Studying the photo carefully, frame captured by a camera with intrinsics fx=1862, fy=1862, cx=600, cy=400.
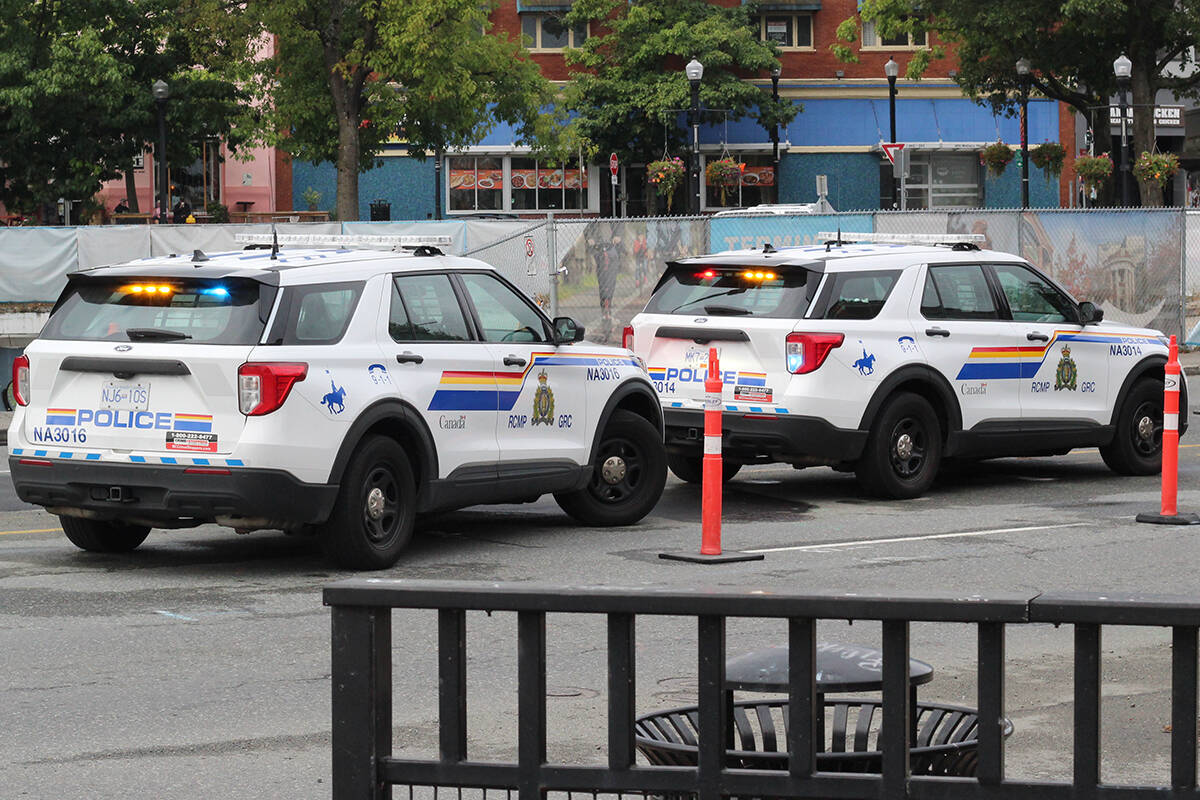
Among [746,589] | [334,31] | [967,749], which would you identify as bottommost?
[967,749]

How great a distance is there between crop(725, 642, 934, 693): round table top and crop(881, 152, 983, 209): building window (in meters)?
56.4

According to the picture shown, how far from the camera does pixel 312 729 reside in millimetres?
6840

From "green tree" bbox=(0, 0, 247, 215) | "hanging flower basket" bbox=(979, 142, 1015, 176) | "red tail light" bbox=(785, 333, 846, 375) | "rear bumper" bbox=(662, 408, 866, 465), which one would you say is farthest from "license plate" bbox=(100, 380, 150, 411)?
"hanging flower basket" bbox=(979, 142, 1015, 176)

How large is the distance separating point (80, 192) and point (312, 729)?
3828 centimetres

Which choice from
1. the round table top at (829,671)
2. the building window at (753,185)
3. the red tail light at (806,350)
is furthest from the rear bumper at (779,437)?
the building window at (753,185)

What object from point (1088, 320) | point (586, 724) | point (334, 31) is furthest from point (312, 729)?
point (334, 31)

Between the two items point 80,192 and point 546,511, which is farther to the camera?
point 80,192

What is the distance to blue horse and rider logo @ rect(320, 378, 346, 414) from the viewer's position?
992 centimetres

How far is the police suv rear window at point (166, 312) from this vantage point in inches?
390

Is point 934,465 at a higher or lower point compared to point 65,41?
lower

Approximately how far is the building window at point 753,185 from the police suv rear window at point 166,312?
4943 cm

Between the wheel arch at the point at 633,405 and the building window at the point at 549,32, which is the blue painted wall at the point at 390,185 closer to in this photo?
the building window at the point at 549,32

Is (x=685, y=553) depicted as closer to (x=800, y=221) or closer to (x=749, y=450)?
(x=749, y=450)

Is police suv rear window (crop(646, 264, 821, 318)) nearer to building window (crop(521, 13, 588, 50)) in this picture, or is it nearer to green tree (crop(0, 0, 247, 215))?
green tree (crop(0, 0, 247, 215))
